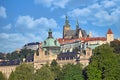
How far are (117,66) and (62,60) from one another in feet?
179

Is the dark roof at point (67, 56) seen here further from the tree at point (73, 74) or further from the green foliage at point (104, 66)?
the green foliage at point (104, 66)

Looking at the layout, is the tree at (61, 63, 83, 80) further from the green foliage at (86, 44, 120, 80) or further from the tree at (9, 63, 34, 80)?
the tree at (9, 63, 34, 80)

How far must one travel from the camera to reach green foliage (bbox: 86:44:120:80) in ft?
263

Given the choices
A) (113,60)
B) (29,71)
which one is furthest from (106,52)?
(29,71)

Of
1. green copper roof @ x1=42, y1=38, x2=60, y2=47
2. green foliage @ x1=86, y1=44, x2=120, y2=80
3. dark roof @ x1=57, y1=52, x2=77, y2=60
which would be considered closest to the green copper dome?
green copper roof @ x1=42, y1=38, x2=60, y2=47

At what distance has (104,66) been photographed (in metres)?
82.5

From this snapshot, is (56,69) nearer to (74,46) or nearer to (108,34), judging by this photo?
(108,34)

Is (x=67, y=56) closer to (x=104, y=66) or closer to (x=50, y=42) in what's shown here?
(x=50, y=42)

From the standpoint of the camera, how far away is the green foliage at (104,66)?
8012 centimetres

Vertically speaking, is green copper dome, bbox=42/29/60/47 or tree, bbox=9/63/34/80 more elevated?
green copper dome, bbox=42/29/60/47

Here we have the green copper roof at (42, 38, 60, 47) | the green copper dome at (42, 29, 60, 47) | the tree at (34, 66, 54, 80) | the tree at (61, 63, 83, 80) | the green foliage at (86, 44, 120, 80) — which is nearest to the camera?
the green foliage at (86, 44, 120, 80)

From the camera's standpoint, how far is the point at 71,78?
3553 inches

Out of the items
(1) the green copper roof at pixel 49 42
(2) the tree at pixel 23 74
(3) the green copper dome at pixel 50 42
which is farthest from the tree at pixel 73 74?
(1) the green copper roof at pixel 49 42

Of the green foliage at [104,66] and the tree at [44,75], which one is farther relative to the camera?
the tree at [44,75]
